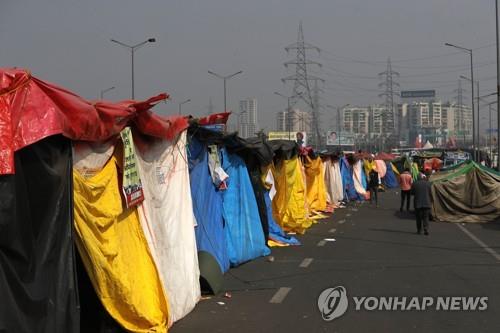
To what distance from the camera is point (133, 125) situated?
755cm

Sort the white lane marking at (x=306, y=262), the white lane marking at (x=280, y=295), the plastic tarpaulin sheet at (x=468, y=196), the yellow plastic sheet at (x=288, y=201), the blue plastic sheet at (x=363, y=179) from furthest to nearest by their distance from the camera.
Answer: the blue plastic sheet at (x=363, y=179), the plastic tarpaulin sheet at (x=468, y=196), the yellow plastic sheet at (x=288, y=201), the white lane marking at (x=306, y=262), the white lane marking at (x=280, y=295)

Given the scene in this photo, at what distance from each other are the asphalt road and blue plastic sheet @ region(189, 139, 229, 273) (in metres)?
0.59

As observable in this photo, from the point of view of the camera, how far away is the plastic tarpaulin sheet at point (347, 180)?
108 feet

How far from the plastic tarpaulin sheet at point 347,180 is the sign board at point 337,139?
245ft

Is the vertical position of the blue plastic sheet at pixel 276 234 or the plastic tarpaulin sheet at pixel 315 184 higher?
the plastic tarpaulin sheet at pixel 315 184

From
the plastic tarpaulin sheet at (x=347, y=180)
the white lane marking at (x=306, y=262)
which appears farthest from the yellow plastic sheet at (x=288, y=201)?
the plastic tarpaulin sheet at (x=347, y=180)

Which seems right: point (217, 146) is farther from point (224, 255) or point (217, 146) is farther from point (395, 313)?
point (395, 313)

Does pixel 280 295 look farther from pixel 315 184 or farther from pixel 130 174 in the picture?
pixel 315 184

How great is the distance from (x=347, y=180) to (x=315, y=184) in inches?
390

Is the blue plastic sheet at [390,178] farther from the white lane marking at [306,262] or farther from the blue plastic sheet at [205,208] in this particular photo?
the blue plastic sheet at [205,208]

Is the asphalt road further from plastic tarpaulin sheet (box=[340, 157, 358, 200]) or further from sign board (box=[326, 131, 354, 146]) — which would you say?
sign board (box=[326, 131, 354, 146])

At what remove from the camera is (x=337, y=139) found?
121m

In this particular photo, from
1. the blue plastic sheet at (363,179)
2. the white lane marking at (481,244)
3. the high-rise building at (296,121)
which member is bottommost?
the white lane marking at (481,244)

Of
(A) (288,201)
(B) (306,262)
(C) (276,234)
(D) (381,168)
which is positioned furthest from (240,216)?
(D) (381,168)
